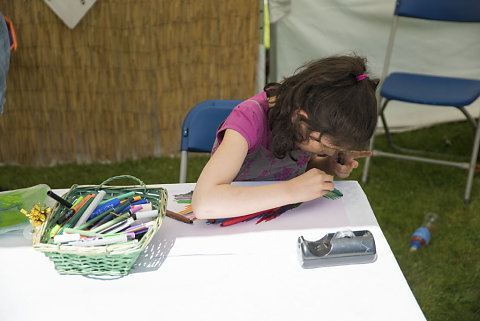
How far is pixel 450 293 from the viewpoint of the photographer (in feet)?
6.57

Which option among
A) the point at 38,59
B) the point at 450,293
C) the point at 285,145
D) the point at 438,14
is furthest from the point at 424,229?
the point at 38,59

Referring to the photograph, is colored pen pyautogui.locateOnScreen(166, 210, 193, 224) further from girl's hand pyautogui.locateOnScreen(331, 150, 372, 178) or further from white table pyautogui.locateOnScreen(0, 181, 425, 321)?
girl's hand pyautogui.locateOnScreen(331, 150, 372, 178)

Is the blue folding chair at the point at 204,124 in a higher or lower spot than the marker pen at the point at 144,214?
lower

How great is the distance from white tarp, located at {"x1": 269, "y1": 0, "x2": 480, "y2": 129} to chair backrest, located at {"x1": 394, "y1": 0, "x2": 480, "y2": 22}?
57cm

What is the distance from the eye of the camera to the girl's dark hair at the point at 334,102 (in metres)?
1.16

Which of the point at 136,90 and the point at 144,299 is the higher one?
the point at 144,299

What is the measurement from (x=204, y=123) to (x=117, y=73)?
1.36 m

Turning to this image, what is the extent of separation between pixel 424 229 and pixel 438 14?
1138 millimetres

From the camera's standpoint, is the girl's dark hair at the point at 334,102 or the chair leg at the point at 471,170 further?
the chair leg at the point at 471,170

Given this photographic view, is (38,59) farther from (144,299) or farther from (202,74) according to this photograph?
(144,299)

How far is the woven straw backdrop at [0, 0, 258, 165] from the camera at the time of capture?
2609 mm

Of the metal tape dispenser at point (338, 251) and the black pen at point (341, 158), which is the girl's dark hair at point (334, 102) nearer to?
the black pen at point (341, 158)

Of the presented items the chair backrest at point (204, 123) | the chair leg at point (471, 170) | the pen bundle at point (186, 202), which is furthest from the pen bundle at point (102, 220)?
the chair leg at point (471, 170)

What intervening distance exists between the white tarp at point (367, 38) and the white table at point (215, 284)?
2.26 m
